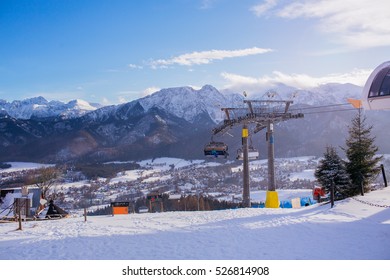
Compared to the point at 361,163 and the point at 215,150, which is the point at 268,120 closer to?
the point at 215,150

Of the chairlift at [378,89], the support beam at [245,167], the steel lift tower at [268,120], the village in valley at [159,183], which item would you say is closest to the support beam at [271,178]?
the steel lift tower at [268,120]

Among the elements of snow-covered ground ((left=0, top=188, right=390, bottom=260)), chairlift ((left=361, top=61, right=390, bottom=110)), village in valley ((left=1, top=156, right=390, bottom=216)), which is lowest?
village in valley ((left=1, top=156, right=390, bottom=216))

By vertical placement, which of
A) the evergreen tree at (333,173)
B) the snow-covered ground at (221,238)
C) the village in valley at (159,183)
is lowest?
the village in valley at (159,183)

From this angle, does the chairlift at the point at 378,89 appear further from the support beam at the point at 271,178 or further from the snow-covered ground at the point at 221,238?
the support beam at the point at 271,178

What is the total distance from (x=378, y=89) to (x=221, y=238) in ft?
35.5

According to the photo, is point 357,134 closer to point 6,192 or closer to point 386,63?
point 386,63

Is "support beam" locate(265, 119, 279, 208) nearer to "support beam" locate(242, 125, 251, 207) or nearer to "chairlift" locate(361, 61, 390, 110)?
"support beam" locate(242, 125, 251, 207)

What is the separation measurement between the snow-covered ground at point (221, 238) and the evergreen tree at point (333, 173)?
7.51 m

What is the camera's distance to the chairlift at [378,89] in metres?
16.5

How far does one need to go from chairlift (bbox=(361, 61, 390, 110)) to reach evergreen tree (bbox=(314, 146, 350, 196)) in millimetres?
8227

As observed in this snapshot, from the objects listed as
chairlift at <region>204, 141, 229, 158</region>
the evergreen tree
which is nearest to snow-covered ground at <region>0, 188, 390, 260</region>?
the evergreen tree

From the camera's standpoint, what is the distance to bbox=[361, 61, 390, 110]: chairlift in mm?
16509

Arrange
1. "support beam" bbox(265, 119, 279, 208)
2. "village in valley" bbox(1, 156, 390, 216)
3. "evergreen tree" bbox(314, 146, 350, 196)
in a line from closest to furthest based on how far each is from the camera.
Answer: "support beam" bbox(265, 119, 279, 208) → "evergreen tree" bbox(314, 146, 350, 196) → "village in valley" bbox(1, 156, 390, 216)
